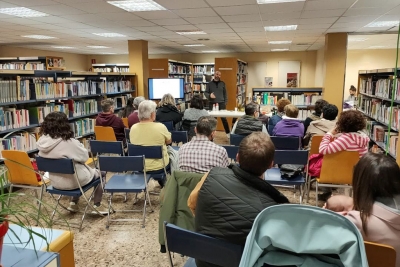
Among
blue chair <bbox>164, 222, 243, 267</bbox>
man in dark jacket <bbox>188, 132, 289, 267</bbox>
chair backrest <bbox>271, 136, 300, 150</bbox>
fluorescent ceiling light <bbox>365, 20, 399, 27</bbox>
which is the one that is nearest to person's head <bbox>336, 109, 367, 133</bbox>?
chair backrest <bbox>271, 136, 300, 150</bbox>

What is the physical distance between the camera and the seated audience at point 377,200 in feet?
4.77

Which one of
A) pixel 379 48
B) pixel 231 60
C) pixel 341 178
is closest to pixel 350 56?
pixel 379 48

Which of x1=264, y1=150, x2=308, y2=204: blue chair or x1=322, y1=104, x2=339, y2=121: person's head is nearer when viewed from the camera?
x1=264, y1=150, x2=308, y2=204: blue chair

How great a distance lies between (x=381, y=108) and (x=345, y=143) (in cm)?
274

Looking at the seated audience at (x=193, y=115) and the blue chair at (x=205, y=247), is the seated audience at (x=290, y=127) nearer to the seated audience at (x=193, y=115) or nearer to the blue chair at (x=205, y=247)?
the seated audience at (x=193, y=115)

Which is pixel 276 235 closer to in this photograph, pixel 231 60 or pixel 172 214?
pixel 172 214

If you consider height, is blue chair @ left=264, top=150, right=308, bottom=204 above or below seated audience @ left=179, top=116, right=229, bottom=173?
below

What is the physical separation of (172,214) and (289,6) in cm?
390

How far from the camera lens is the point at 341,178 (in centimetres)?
322

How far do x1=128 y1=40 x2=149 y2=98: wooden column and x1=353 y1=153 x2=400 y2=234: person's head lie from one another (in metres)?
7.43

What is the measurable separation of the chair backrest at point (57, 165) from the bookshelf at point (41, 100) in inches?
17.2

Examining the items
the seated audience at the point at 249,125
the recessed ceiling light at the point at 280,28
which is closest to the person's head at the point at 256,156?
the seated audience at the point at 249,125

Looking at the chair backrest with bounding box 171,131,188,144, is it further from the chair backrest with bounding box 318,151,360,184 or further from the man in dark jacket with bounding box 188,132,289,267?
the man in dark jacket with bounding box 188,132,289,267

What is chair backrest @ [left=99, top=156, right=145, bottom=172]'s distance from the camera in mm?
3131
